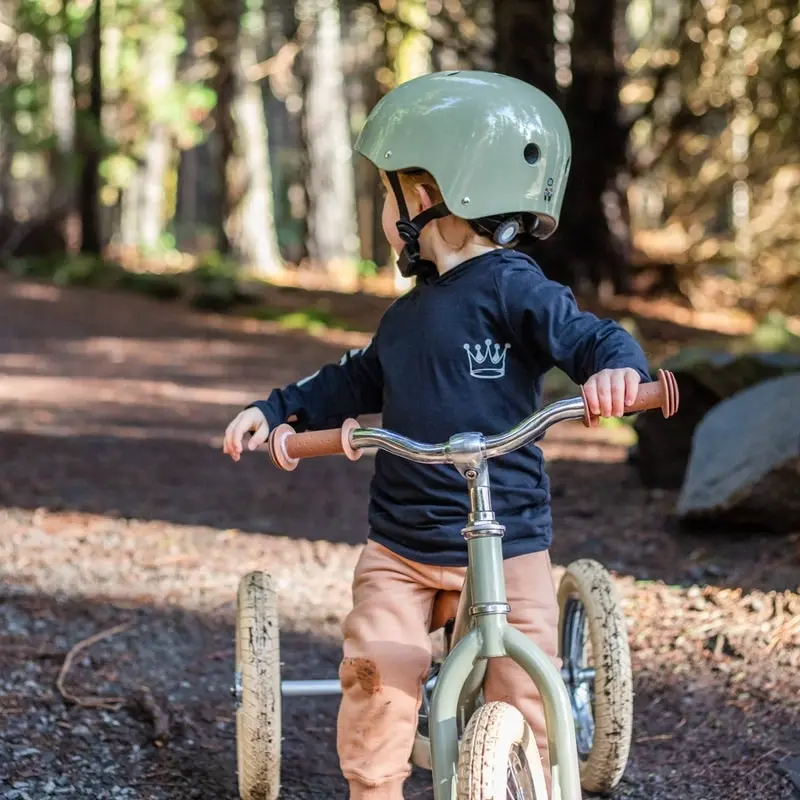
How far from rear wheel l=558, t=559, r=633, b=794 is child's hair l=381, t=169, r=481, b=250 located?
106cm

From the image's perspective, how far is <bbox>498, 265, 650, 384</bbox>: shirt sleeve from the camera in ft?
8.39

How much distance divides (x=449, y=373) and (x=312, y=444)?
1.36 feet

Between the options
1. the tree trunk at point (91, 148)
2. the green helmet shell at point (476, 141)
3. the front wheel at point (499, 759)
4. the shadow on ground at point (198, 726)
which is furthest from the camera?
the tree trunk at point (91, 148)

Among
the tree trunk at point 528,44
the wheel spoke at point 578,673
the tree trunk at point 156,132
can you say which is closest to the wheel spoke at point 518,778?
the wheel spoke at point 578,673

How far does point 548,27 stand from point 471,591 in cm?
901

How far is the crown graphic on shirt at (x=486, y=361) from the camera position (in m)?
2.86

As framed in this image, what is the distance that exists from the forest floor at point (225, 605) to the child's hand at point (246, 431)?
1.16 metres

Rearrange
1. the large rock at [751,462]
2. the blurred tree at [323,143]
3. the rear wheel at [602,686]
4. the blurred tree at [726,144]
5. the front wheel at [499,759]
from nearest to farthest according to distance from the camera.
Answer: the front wheel at [499,759]
the rear wheel at [602,686]
the large rock at [751,462]
the blurred tree at [726,144]
the blurred tree at [323,143]

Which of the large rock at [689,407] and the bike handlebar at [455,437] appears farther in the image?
the large rock at [689,407]

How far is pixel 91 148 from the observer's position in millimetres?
20359

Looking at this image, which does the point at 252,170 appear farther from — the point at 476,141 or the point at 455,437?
the point at 455,437

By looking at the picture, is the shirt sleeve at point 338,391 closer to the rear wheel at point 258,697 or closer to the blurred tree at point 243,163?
the rear wheel at point 258,697

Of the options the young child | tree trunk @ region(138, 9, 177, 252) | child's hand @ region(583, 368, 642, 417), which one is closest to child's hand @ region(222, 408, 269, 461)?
the young child

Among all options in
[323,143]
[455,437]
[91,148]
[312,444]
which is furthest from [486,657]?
[323,143]
